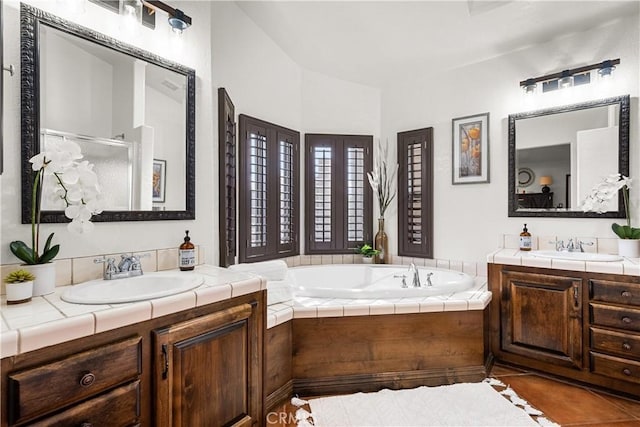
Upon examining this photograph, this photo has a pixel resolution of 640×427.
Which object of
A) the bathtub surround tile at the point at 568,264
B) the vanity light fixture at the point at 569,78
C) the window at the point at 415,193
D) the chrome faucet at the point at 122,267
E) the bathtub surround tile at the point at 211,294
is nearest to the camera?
the bathtub surround tile at the point at 211,294

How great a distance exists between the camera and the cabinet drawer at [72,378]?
911 mm

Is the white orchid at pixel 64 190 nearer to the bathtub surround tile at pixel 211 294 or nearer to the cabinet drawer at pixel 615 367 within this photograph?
the bathtub surround tile at pixel 211 294

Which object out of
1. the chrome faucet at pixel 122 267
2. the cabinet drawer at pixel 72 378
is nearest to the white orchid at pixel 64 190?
the chrome faucet at pixel 122 267

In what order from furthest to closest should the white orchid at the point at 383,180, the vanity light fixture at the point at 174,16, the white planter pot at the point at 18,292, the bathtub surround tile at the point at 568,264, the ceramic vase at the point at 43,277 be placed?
the white orchid at the point at 383,180 < the bathtub surround tile at the point at 568,264 < the vanity light fixture at the point at 174,16 < the ceramic vase at the point at 43,277 < the white planter pot at the point at 18,292

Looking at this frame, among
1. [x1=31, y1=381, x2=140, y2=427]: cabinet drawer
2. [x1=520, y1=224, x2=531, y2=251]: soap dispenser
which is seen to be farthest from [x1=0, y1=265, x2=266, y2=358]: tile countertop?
[x1=520, y1=224, x2=531, y2=251]: soap dispenser

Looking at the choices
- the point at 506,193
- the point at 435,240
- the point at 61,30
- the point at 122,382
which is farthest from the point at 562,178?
the point at 61,30

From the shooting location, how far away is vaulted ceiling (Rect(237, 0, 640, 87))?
240 centimetres

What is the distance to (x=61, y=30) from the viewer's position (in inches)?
59.0

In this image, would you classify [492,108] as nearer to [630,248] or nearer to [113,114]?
[630,248]

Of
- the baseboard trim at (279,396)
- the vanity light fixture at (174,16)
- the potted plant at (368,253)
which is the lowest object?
the baseboard trim at (279,396)

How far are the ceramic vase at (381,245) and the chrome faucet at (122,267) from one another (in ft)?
8.07

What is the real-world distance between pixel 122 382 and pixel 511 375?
2.51 meters

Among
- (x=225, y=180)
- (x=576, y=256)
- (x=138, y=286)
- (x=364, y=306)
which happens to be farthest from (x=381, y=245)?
(x=138, y=286)

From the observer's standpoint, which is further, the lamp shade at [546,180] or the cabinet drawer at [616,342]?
the lamp shade at [546,180]
